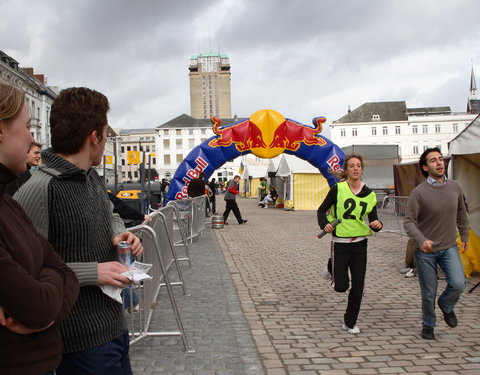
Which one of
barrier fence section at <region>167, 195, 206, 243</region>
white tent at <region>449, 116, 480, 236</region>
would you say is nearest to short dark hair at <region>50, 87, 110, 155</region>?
white tent at <region>449, 116, 480, 236</region>

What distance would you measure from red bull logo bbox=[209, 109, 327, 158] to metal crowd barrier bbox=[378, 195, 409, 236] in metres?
4.35

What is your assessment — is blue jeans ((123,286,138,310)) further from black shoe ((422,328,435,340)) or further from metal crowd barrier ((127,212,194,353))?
black shoe ((422,328,435,340))

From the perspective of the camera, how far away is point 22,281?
4.56ft

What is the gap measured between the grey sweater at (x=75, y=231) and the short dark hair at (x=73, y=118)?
0.25 ft

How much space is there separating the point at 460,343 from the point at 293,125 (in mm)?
12460

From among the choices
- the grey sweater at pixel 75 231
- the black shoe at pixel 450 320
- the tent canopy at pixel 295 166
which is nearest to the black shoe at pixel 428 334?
the black shoe at pixel 450 320

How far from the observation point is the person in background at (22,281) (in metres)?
1.40

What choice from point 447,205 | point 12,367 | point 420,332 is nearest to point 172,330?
point 420,332

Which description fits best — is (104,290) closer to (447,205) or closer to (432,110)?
(447,205)

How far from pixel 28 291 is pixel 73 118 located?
0.83 meters

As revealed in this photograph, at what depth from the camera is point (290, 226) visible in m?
16.9

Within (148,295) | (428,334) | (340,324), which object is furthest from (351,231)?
(148,295)

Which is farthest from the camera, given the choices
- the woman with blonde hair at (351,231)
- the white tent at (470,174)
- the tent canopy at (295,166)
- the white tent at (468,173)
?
the tent canopy at (295,166)

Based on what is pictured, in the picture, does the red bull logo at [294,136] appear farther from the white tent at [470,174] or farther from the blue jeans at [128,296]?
the blue jeans at [128,296]
